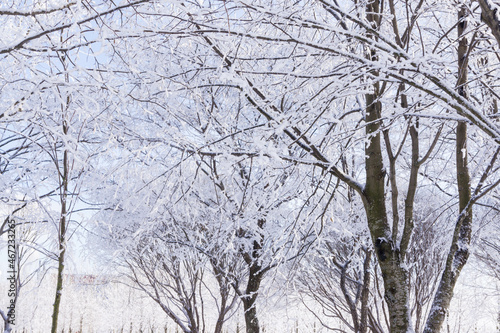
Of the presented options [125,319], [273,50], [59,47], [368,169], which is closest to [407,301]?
[368,169]

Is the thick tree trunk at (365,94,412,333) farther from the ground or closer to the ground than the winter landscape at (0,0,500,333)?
closer to the ground

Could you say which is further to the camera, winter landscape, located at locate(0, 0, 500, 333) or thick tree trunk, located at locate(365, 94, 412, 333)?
thick tree trunk, located at locate(365, 94, 412, 333)

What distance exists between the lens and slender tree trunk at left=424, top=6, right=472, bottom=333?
3.22 m

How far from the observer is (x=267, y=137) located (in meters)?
2.94

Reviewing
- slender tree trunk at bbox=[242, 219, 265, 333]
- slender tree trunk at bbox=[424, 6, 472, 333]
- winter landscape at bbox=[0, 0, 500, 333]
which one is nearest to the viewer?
winter landscape at bbox=[0, 0, 500, 333]

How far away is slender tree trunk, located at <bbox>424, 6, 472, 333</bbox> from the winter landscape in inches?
0.6

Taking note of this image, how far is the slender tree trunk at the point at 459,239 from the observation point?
3.22 m

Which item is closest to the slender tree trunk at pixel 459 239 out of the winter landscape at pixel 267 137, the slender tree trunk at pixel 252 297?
the winter landscape at pixel 267 137

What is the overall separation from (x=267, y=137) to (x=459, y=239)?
1925mm

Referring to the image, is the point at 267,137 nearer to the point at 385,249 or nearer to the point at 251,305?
the point at 385,249

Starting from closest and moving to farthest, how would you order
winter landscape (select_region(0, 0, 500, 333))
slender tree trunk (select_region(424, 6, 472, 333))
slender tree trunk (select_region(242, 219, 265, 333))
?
winter landscape (select_region(0, 0, 500, 333)) → slender tree trunk (select_region(424, 6, 472, 333)) → slender tree trunk (select_region(242, 219, 265, 333))

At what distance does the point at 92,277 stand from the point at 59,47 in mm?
8745

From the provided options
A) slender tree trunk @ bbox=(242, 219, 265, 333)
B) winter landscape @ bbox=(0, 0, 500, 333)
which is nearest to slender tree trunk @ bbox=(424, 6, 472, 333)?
winter landscape @ bbox=(0, 0, 500, 333)

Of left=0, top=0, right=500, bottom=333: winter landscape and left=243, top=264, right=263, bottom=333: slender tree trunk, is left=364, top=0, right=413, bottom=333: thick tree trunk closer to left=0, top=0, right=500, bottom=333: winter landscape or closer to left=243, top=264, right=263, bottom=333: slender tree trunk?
left=0, top=0, right=500, bottom=333: winter landscape
